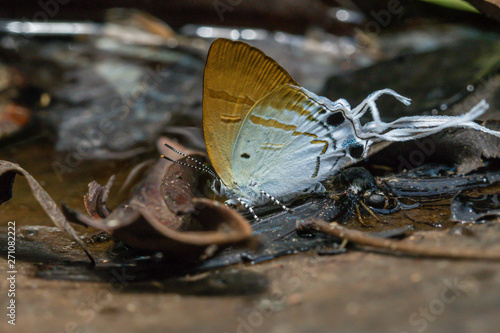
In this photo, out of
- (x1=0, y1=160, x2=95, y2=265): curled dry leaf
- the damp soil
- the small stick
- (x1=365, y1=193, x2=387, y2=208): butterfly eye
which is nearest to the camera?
the damp soil

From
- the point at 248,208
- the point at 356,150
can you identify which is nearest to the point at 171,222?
the point at 248,208

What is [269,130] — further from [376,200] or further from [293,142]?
[376,200]

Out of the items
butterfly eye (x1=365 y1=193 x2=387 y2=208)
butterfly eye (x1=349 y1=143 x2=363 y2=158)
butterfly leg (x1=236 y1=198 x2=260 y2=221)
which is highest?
butterfly eye (x1=349 y1=143 x2=363 y2=158)

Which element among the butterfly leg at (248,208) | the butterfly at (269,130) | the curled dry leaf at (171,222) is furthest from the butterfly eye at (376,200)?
the curled dry leaf at (171,222)

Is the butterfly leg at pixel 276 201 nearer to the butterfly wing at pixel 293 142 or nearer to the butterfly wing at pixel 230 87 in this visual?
the butterfly wing at pixel 293 142

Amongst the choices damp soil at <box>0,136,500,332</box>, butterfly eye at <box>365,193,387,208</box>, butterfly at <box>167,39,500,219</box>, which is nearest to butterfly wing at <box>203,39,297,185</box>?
butterfly at <box>167,39,500,219</box>

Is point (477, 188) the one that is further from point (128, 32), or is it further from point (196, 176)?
point (128, 32)

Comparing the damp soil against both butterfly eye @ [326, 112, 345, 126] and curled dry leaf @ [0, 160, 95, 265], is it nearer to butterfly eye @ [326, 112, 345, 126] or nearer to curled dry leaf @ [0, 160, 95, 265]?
curled dry leaf @ [0, 160, 95, 265]
